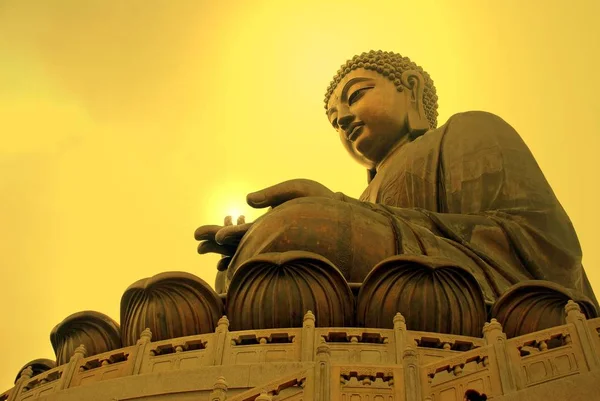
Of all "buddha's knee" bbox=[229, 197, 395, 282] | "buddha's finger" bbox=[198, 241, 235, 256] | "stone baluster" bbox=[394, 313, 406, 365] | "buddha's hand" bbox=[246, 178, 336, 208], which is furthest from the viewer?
"buddha's finger" bbox=[198, 241, 235, 256]

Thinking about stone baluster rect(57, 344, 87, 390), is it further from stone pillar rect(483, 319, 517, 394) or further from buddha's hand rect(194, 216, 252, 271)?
stone pillar rect(483, 319, 517, 394)

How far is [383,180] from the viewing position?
10367mm

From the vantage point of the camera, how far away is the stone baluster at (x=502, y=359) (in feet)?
15.1

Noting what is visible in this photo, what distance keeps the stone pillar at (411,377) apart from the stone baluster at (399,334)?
966 millimetres

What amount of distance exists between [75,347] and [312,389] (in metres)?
2.73

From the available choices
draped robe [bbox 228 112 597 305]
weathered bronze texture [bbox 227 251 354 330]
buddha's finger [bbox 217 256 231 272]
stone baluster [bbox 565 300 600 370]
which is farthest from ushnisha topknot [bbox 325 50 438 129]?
stone baluster [bbox 565 300 600 370]

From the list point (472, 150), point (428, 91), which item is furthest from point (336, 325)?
point (428, 91)

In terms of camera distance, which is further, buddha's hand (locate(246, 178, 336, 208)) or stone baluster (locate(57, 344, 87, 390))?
buddha's hand (locate(246, 178, 336, 208))

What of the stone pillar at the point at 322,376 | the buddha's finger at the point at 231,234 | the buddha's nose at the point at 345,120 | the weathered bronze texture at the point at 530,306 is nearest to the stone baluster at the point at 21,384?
the buddha's finger at the point at 231,234

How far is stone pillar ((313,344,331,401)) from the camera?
465 centimetres

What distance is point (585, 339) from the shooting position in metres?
4.84

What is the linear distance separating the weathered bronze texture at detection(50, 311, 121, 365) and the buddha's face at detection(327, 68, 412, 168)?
16.2 ft

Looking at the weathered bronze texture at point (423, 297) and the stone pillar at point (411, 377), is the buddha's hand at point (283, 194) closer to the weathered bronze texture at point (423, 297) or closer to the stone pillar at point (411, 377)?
the weathered bronze texture at point (423, 297)

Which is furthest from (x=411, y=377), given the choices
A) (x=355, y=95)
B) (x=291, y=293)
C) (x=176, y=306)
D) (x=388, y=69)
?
(x=388, y=69)
